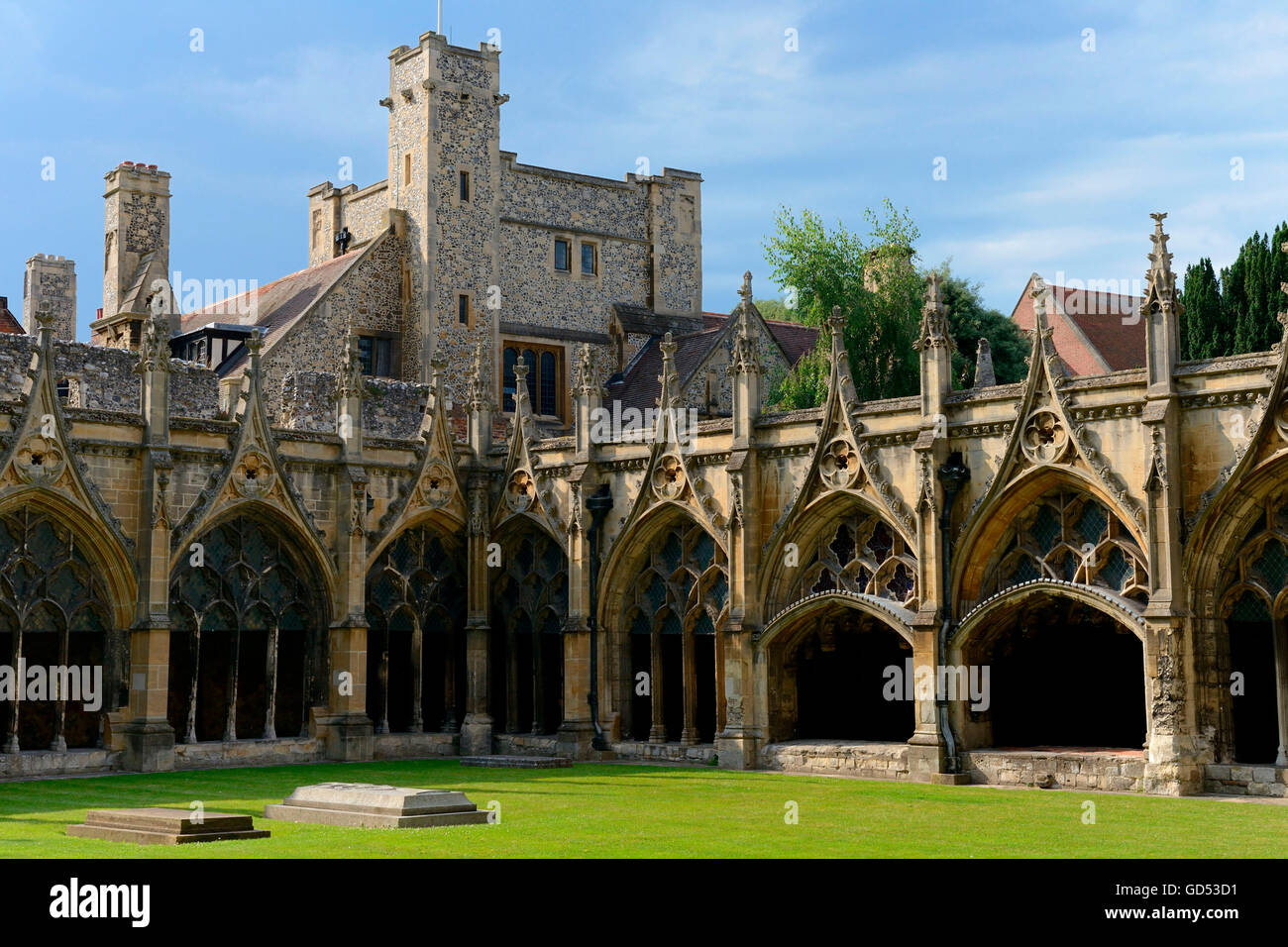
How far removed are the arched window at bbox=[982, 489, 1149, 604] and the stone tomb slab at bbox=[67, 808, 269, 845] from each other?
39.5 ft

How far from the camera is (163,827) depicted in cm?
1430

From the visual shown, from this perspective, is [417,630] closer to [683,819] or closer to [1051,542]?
[1051,542]

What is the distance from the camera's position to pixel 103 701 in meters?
25.9

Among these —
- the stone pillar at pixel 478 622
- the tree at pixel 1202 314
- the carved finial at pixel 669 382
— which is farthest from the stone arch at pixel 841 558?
the tree at pixel 1202 314

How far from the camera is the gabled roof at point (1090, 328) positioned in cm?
4897

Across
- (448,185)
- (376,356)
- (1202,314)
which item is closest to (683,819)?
(376,356)

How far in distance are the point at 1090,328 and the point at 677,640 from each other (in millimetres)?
27055

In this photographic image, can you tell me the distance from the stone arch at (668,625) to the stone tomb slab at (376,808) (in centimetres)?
1091

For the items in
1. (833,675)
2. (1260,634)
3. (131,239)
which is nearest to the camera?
(1260,634)

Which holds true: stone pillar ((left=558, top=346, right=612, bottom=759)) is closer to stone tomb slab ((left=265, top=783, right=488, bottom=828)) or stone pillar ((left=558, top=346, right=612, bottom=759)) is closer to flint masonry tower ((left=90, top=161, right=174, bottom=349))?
stone tomb slab ((left=265, top=783, right=488, bottom=828))

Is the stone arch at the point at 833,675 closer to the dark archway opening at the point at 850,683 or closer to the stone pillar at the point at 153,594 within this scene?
the dark archway opening at the point at 850,683

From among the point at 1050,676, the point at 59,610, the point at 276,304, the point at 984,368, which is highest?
the point at 276,304

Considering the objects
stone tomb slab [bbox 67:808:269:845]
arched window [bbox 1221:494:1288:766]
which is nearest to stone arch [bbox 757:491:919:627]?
arched window [bbox 1221:494:1288:766]

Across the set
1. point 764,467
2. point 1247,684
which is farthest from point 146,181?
point 1247,684
